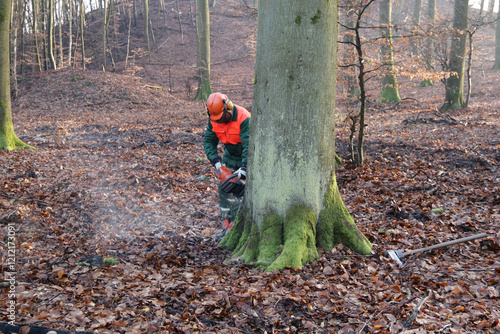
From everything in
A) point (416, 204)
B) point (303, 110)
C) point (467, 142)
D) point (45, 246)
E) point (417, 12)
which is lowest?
point (45, 246)

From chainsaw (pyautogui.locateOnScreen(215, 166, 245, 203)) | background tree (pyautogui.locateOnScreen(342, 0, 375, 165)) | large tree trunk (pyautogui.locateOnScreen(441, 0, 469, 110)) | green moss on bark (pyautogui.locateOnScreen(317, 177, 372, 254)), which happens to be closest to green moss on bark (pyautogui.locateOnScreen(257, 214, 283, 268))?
green moss on bark (pyautogui.locateOnScreen(317, 177, 372, 254))

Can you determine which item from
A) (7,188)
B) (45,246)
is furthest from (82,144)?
(45,246)

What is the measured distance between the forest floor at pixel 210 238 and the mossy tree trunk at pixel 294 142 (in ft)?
0.85

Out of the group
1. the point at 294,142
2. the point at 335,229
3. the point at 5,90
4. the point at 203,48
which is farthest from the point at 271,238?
the point at 203,48

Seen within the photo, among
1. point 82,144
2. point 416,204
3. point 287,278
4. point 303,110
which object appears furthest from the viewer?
point 82,144

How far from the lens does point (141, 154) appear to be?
8.97m

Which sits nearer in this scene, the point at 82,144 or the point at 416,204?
the point at 416,204

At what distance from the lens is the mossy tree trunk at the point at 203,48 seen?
18156mm

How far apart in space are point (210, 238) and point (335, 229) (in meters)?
2.01

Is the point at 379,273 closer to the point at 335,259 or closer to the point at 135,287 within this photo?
the point at 335,259

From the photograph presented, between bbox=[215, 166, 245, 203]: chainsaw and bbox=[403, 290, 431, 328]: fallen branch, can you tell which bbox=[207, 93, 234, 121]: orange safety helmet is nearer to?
bbox=[215, 166, 245, 203]: chainsaw

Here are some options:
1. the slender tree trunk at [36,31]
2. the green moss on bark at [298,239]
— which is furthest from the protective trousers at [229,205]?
the slender tree trunk at [36,31]

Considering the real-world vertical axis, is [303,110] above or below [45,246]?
above

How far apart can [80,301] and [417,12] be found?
89.8 ft
